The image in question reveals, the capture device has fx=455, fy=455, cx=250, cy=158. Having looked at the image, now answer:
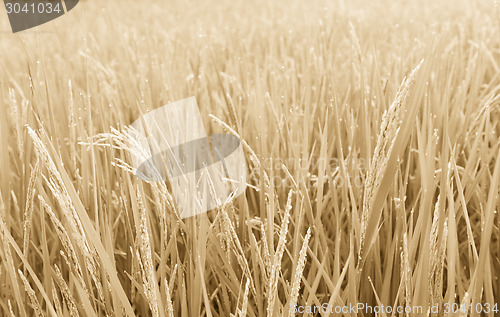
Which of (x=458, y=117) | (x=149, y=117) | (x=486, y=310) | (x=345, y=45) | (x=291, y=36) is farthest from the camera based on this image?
(x=291, y=36)

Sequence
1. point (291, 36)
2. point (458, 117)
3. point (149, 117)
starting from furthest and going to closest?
point (291, 36) → point (458, 117) → point (149, 117)

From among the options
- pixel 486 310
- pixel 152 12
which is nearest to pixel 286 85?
pixel 486 310

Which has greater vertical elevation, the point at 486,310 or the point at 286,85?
the point at 286,85

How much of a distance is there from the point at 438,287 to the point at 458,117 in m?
0.64

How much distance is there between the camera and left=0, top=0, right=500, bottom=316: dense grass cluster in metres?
0.65

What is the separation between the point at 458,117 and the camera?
1.19 meters

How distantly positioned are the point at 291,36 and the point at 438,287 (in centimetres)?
208

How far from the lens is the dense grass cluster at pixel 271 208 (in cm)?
65

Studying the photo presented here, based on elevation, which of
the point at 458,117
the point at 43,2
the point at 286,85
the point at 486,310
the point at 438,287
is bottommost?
the point at 486,310

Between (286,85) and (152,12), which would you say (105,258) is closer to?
(286,85)

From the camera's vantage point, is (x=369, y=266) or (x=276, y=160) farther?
(x=276, y=160)

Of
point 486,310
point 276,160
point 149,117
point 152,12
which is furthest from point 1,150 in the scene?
point 152,12

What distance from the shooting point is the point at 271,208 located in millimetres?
717

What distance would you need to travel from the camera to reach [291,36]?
2.57 m
